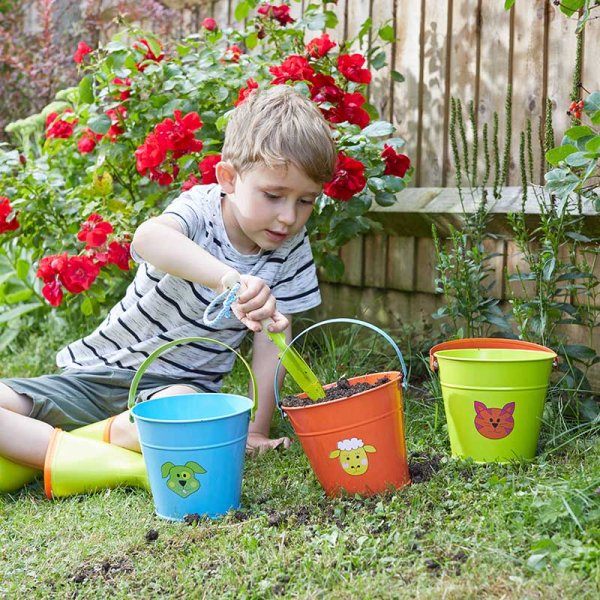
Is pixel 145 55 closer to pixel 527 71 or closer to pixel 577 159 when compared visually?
pixel 527 71

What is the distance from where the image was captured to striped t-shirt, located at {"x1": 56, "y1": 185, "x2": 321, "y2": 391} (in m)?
2.43

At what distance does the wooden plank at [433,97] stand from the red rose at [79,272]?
51.4 inches

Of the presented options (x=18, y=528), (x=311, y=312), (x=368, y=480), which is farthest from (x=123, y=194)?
(x=368, y=480)

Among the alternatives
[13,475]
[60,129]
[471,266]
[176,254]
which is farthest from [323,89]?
[13,475]

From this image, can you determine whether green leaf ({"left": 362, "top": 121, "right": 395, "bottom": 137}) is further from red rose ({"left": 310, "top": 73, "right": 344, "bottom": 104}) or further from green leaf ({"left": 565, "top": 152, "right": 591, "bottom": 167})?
green leaf ({"left": 565, "top": 152, "right": 591, "bottom": 167})

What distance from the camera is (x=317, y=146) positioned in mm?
2133

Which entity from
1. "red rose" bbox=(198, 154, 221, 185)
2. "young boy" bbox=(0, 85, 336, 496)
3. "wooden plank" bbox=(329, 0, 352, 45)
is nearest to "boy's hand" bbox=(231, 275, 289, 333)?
"young boy" bbox=(0, 85, 336, 496)

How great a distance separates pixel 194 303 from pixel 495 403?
97 centimetres

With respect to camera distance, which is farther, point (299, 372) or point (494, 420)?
point (494, 420)

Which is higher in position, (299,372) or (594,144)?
(594,144)

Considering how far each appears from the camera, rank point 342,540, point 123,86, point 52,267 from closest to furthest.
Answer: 1. point 342,540
2. point 52,267
3. point 123,86

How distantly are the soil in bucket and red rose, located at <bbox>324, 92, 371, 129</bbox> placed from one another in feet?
3.57

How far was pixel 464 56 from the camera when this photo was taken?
294cm

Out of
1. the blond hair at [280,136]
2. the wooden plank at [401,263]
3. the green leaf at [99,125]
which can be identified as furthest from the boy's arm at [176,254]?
the wooden plank at [401,263]
